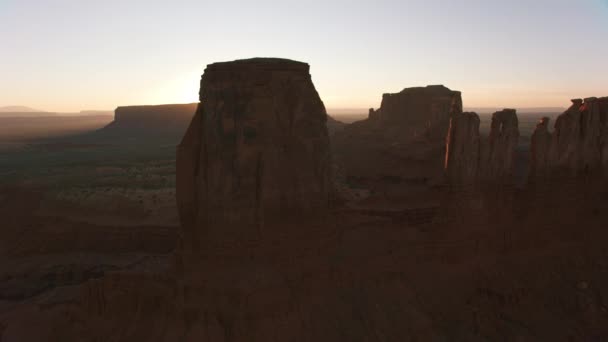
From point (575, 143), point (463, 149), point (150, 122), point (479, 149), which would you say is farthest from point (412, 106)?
point (150, 122)

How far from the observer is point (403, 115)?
176 ft

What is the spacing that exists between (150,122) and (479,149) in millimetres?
118874

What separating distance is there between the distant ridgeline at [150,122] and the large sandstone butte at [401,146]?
68.4 meters

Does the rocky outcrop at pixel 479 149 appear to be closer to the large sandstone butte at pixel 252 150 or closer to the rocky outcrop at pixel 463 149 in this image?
the rocky outcrop at pixel 463 149

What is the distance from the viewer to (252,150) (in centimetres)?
1295

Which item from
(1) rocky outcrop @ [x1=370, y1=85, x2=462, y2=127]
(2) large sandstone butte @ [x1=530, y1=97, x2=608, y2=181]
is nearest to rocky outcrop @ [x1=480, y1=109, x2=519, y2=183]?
(2) large sandstone butte @ [x1=530, y1=97, x2=608, y2=181]

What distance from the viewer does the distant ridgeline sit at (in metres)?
114

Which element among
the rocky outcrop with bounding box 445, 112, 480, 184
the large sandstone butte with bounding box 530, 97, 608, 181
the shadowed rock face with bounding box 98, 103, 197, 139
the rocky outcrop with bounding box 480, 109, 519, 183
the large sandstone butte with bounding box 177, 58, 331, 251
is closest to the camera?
the large sandstone butte with bounding box 177, 58, 331, 251

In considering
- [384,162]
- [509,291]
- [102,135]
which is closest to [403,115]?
[384,162]

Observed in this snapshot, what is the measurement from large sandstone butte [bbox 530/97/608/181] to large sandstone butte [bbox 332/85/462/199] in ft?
11.5

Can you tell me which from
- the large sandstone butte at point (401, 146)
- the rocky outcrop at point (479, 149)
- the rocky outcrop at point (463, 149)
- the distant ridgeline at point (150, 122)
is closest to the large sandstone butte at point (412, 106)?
the large sandstone butte at point (401, 146)

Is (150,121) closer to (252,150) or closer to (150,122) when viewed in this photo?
(150,122)

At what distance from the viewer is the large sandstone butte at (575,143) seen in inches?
661

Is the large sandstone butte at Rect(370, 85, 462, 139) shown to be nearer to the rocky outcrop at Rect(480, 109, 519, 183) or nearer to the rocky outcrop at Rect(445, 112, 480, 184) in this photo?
the rocky outcrop at Rect(480, 109, 519, 183)
